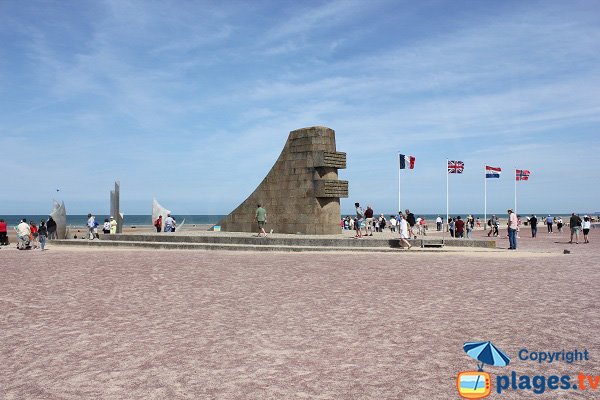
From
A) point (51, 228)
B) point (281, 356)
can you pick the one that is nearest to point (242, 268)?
point (281, 356)

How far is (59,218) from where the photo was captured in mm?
29688

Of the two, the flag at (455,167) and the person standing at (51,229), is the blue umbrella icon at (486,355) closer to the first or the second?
the person standing at (51,229)

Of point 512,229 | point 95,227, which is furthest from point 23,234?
point 512,229

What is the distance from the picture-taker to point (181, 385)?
4.82 metres

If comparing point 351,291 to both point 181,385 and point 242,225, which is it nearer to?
point 181,385

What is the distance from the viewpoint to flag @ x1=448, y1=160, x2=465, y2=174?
36969 millimetres

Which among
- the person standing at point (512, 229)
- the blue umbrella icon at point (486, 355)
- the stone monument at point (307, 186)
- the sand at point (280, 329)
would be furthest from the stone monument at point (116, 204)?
the blue umbrella icon at point (486, 355)

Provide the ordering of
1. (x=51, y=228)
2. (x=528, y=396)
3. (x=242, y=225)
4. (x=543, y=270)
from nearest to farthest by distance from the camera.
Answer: (x=528, y=396) → (x=543, y=270) → (x=242, y=225) → (x=51, y=228)

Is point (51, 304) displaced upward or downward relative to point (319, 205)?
downward

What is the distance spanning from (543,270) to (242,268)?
786 cm

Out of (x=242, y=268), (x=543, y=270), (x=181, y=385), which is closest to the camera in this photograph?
(x=181, y=385)

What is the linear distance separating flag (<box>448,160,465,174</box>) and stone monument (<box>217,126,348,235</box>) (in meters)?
16.2

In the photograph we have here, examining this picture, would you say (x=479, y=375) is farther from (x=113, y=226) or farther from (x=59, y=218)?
(x=59, y=218)

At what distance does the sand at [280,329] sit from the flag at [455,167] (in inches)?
957
